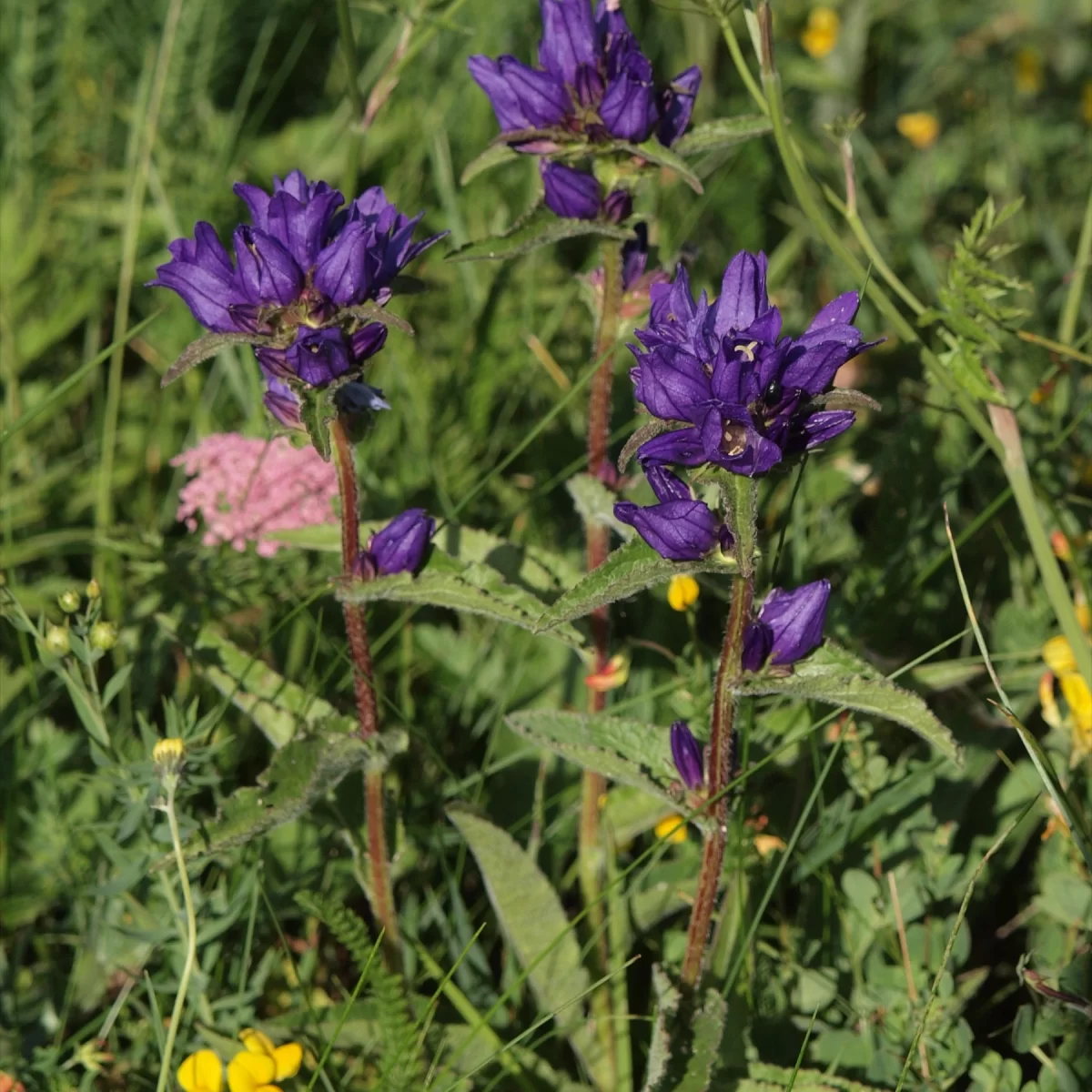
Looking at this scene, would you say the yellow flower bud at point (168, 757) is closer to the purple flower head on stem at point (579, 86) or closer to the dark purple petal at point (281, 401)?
the dark purple petal at point (281, 401)

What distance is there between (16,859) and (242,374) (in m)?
1.39

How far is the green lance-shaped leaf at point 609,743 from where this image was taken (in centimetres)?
207

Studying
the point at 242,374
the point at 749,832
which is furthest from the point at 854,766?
the point at 242,374

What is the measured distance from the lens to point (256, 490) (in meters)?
2.78

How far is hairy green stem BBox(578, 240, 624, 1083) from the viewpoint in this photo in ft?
7.72

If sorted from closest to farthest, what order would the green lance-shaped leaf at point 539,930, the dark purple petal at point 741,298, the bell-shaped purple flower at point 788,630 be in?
the dark purple petal at point 741,298 → the bell-shaped purple flower at point 788,630 → the green lance-shaped leaf at point 539,930

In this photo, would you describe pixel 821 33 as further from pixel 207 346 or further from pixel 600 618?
pixel 207 346

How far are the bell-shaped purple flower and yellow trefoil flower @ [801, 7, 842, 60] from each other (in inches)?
140

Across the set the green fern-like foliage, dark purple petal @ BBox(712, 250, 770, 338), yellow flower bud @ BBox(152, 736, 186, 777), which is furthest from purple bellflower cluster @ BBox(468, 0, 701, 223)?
the green fern-like foliage

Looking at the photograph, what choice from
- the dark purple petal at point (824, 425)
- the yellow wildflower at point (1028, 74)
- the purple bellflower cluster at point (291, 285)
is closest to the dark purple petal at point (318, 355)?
the purple bellflower cluster at point (291, 285)

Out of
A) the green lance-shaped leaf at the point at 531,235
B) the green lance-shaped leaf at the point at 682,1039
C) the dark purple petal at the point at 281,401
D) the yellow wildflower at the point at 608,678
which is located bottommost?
the green lance-shaped leaf at the point at 682,1039

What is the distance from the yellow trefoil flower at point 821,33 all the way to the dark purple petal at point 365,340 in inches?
137

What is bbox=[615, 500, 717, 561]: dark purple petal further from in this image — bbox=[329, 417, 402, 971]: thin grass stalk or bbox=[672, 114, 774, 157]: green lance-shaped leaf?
bbox=[672, 114, 774, 157]: green lance-shaped leaf

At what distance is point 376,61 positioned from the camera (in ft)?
14.1
